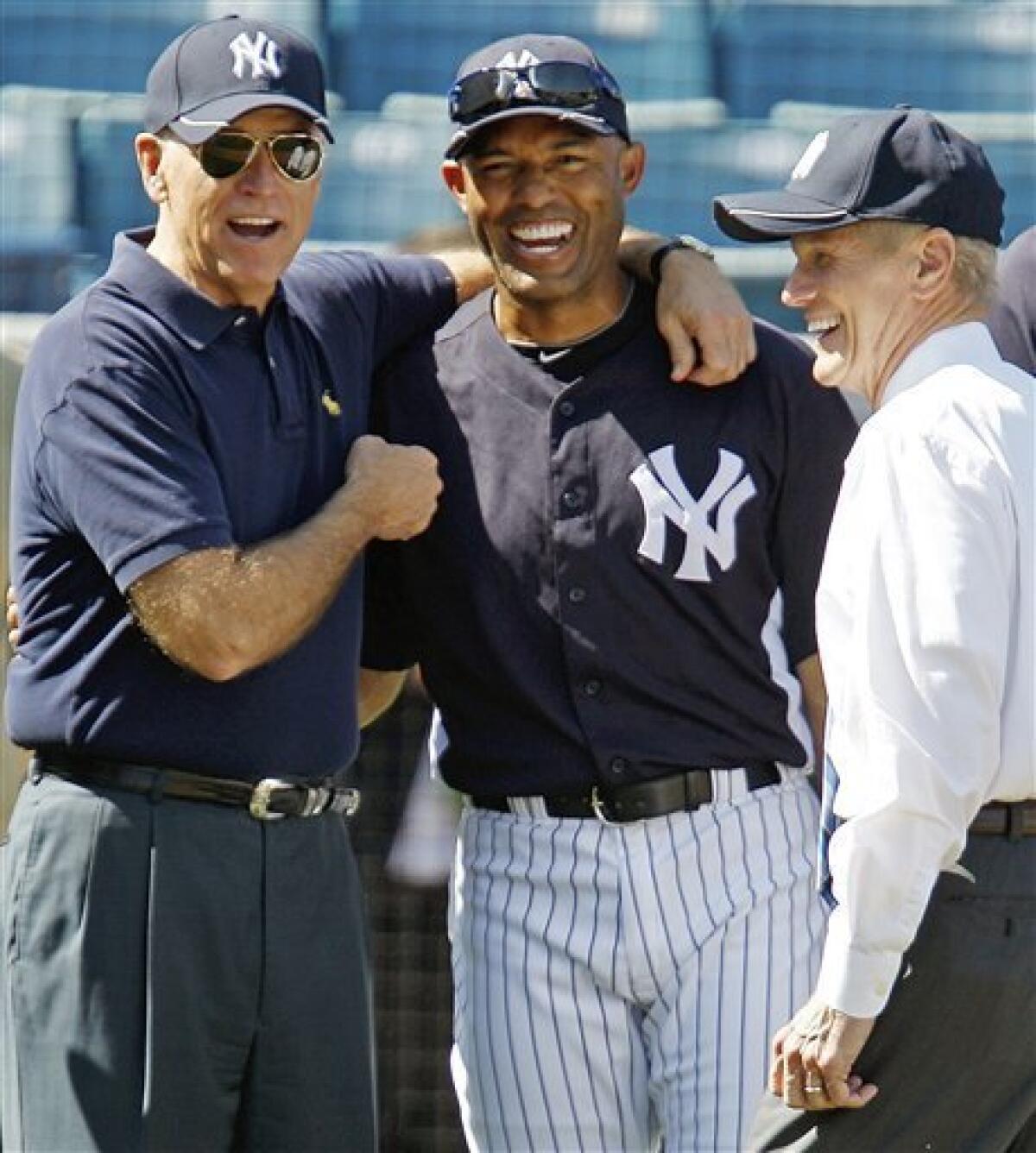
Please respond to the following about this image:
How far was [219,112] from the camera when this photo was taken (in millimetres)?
2797

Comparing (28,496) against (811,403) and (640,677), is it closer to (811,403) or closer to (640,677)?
(640,677)

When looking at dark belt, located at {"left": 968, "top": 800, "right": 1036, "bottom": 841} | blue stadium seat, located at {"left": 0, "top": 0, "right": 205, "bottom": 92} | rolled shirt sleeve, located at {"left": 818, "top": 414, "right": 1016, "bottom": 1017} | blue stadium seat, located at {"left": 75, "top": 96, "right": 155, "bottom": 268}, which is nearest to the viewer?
rolled shirt sleeve, located at {"left": 818, "top": 414, "right": 1016, "bottom": 1017}

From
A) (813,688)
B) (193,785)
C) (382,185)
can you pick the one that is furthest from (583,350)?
(382,185)

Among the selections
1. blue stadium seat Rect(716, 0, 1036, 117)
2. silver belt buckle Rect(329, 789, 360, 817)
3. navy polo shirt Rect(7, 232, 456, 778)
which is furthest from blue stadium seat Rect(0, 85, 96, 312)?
silver belt buckle Rect(329, 789, 360, 817)

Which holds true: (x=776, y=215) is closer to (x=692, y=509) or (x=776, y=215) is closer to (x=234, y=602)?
(x=692, y=509)

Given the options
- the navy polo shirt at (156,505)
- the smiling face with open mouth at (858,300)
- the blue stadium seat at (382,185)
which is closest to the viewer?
the smiling face with open mouth at (858,300)

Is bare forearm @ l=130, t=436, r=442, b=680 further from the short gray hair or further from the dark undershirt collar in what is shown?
the short gray hair

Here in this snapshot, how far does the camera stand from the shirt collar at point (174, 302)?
2.75m

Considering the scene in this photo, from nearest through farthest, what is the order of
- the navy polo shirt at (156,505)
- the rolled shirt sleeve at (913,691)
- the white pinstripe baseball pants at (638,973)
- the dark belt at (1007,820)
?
1. the rolled shirt sleeve at (913,691)
2. the dark belt at (1007,820)
3. the navy polo shirt at (156,505)
4. the white pinstripe baseball pants at (638,973)

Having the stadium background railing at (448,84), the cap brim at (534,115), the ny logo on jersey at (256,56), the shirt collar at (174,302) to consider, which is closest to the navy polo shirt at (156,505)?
the shirt collar at (174,302)

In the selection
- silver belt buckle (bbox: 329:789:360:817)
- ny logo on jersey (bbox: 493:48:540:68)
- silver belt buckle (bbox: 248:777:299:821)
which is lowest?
silver belt buckle (bbox: 329:789:360:817)

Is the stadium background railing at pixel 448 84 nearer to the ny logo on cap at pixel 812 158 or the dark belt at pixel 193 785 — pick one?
the ny logo on cap at pixel 812 158

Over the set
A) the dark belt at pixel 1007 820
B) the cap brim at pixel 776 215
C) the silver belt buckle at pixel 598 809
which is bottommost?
the silver belt buckle at pixel 598 809

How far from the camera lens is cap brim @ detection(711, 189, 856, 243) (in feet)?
8.43
